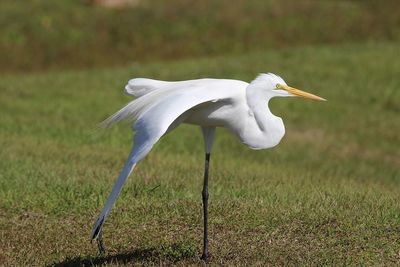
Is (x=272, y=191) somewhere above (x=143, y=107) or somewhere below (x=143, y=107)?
below

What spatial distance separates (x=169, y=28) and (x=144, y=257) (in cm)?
1953

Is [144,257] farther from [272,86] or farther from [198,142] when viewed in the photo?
[198,142]

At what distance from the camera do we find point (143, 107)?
5.84 m

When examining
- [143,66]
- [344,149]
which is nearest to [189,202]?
[344,149]

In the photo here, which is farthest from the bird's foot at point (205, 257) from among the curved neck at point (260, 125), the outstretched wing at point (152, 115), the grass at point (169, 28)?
the grass at point (169, 28)

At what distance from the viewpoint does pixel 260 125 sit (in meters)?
5.92

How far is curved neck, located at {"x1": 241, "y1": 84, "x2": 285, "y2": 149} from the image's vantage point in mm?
5875

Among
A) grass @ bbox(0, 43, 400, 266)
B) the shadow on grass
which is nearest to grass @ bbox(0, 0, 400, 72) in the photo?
grass @ bbox(0, 43, 400, 266)

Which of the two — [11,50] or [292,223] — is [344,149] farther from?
[11,50]

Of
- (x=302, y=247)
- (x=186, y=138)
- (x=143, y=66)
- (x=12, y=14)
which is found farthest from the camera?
(x=12, y=14)

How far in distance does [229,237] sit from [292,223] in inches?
22.1

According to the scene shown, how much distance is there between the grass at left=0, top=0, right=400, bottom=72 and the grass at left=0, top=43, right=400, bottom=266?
5.08 meters

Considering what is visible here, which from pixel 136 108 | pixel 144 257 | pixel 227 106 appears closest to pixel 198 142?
pixel 144 257

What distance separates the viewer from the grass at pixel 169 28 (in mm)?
23641
